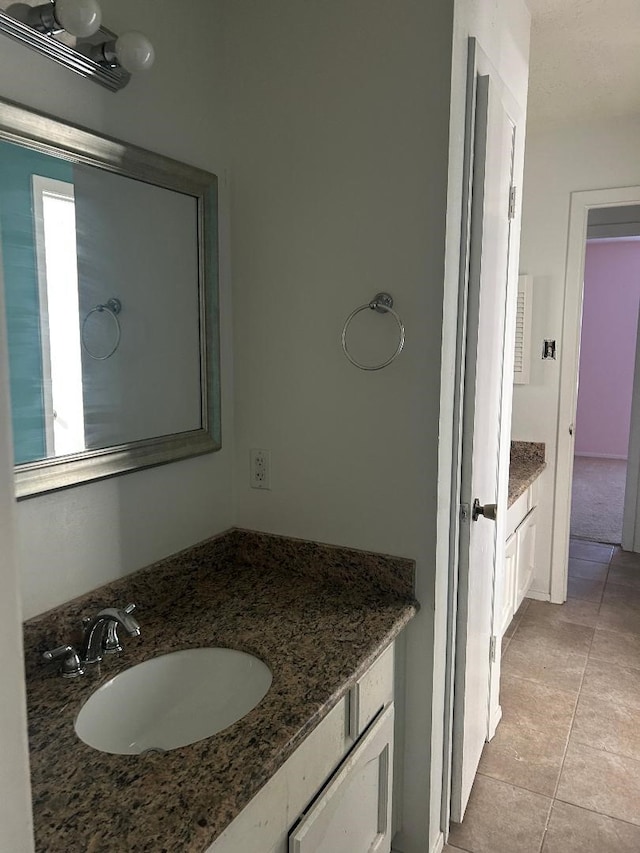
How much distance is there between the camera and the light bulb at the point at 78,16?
1.12 m

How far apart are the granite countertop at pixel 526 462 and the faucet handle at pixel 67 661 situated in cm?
224

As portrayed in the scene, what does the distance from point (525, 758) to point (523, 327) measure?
2.16 metres

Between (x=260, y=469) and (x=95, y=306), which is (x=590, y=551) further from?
(x=95, y=306)

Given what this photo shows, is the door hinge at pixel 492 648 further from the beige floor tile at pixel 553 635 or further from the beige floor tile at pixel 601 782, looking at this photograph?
the beige floor tile at pixel 553 635

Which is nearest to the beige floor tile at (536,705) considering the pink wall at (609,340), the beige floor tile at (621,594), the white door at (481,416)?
the white door at (481,416)

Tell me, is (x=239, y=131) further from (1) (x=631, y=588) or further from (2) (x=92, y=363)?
(1) (x=631, y=588)

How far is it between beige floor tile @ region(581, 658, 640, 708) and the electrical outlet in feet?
5.76

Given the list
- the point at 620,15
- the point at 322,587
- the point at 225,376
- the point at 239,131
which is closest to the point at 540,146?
the point at 620,15

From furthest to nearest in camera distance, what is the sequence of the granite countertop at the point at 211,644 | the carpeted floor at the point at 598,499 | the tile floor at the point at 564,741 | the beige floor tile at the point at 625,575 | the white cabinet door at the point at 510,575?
the carpeted floor at the point at 598,499
the beige floor tile at the point at 625,575
the white cabinet door at the point at 510,575
the tile floor at the point at 564,741
the granite countertop at the point at 211,644

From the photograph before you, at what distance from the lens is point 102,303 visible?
143 centimetres

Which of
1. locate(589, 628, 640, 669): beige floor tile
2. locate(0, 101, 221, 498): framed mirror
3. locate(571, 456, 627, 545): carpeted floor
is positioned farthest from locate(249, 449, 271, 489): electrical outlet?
locate(571, 456, 627, 545): carpeted floor

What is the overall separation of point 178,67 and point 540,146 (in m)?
2.51

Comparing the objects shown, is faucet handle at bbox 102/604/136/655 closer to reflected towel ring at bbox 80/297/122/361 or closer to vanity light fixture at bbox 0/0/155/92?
reflected towel ring at bbox 80/297/122/361

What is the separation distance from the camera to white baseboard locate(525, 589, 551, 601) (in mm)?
3686
